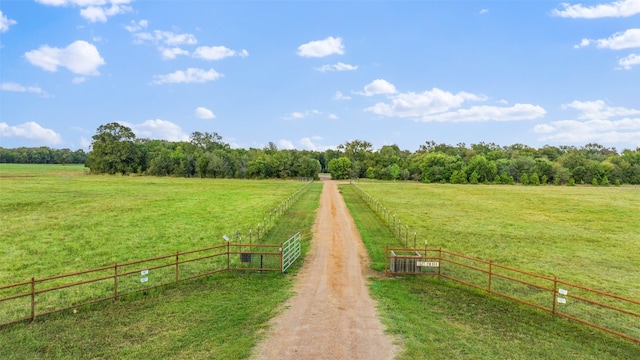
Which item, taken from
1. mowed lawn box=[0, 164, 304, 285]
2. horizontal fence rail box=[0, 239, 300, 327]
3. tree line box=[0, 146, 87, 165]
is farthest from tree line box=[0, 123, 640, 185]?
tree line box=[0, 146, 87, 165]

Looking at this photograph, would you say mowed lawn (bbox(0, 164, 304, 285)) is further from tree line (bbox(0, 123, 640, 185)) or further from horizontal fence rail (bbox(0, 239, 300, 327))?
tree line (bbox(0, 123, 640, 185))

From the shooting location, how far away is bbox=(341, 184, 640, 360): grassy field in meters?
9.12

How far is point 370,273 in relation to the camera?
15594 millimetres

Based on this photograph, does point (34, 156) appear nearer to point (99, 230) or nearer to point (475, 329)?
point (99, 230)

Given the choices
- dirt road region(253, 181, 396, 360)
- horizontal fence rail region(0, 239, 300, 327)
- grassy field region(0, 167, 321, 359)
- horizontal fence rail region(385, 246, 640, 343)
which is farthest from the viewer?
horizontal fence rail region(0, 239, 300, 327)

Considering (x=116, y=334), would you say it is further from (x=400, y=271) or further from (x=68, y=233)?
(x=68, y=233)

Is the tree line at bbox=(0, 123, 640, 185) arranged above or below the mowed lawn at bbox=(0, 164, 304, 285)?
above

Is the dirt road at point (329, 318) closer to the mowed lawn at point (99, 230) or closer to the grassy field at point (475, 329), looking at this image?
the grassy field at point (475, 329)

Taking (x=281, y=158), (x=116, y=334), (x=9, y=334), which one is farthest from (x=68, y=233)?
(x=281, y=158)

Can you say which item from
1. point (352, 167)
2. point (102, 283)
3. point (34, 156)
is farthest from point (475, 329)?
point (34, 156)

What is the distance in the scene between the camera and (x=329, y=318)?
1081cm

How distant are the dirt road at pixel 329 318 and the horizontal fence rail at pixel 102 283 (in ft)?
6.67

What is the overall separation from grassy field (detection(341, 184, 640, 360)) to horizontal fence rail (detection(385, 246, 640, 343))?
1.95ft

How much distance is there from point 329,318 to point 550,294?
923 centimetres
